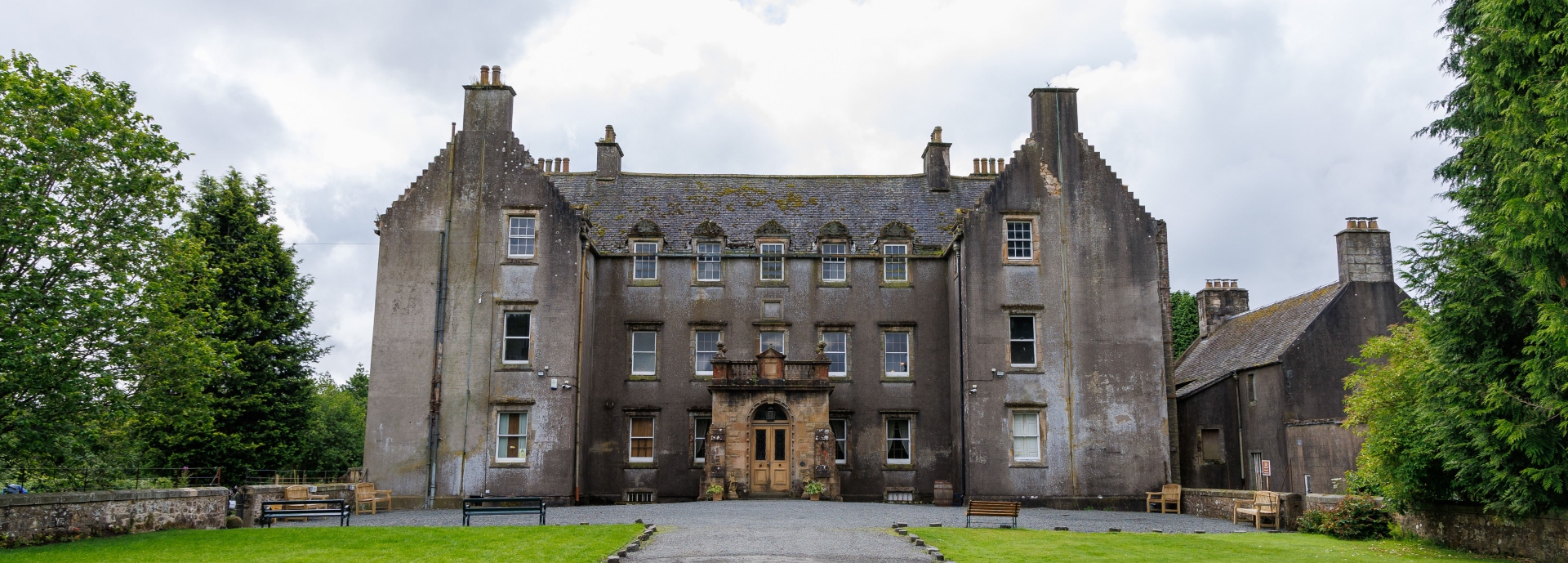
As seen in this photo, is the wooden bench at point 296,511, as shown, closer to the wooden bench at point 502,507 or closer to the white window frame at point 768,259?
the wooden bench at point 502,507

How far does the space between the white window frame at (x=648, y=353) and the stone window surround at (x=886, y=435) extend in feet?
23.9

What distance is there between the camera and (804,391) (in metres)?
31.3

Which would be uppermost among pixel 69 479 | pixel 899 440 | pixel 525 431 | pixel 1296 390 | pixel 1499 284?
pixel 1499 284

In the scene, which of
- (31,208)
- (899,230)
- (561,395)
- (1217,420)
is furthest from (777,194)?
(31,208)

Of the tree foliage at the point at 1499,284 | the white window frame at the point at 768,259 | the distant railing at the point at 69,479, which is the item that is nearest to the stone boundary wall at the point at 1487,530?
the tree foliage at the point at 1499,284

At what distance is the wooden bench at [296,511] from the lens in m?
22.0

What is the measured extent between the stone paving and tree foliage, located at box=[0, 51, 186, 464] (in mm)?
5592

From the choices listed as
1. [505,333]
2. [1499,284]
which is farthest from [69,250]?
[1499,284]

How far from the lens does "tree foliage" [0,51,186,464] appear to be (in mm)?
18656

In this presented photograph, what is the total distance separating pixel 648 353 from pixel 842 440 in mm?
6789

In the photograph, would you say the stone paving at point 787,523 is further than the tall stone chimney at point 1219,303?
No

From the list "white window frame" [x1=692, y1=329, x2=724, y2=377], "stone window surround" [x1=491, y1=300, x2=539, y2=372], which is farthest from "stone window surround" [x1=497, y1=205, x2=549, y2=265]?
"white window frame" [x1=692, y1=329, x2=724, y2=377]

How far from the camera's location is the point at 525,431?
101ft

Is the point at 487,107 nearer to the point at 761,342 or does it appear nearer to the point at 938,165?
the point at 761,342
